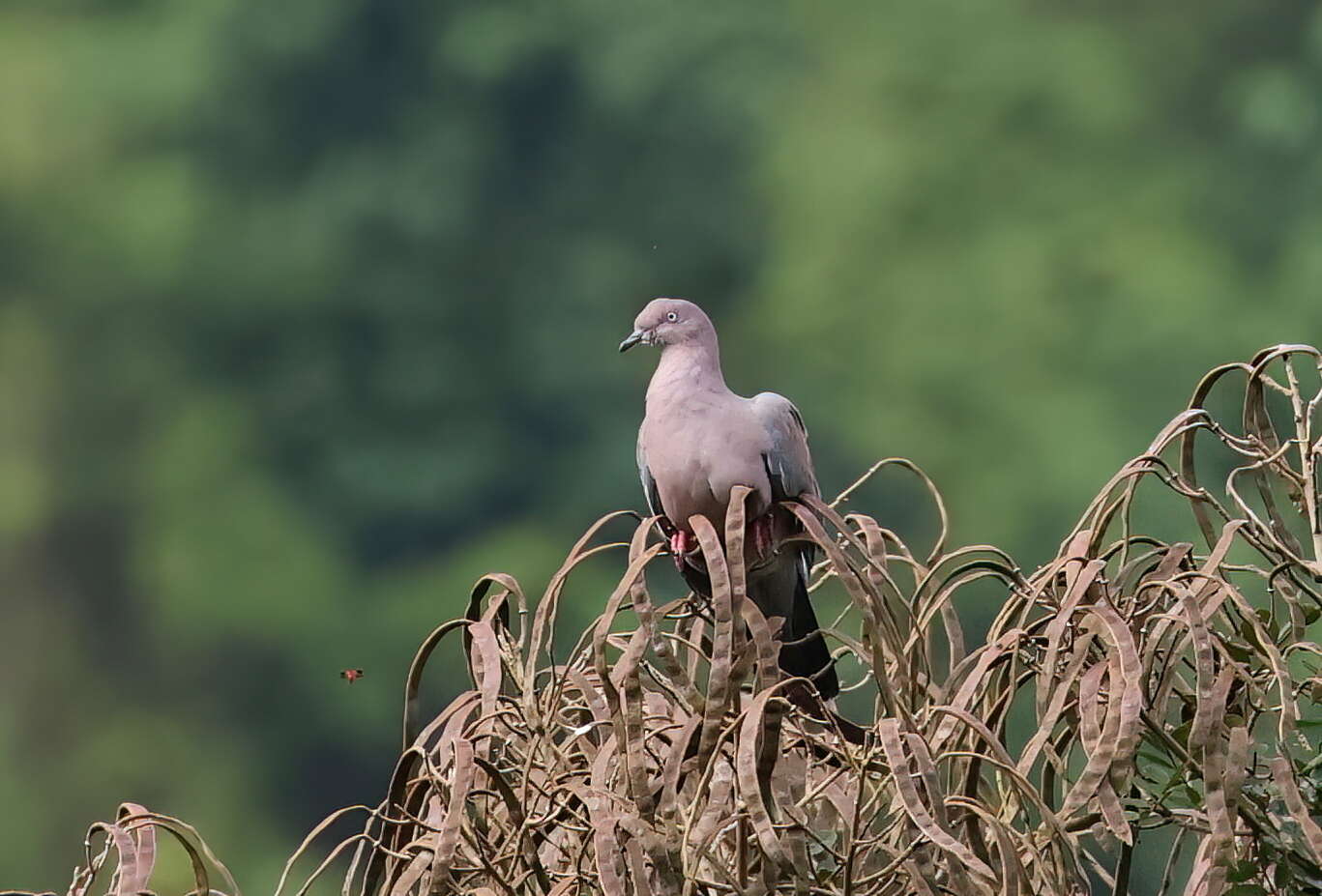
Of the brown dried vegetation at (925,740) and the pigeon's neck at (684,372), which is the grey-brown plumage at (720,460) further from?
the brown dried vegetation at (925,740)

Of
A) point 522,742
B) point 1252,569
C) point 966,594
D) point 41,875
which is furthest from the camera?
point 41,875

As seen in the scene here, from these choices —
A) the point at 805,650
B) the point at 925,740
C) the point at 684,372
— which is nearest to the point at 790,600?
the point at 805,650

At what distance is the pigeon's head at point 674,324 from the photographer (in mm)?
1194

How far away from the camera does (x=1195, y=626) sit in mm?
772

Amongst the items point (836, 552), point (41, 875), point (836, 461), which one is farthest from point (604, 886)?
point (41, 875)

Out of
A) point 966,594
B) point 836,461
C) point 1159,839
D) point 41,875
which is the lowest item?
point 1159,839

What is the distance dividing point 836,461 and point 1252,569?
2.83 metres

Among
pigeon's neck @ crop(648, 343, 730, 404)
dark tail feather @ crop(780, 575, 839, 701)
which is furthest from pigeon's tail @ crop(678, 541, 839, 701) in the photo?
pigeon's neck @ crop(648, 343, 730, 404)

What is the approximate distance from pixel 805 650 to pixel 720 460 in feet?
0.49

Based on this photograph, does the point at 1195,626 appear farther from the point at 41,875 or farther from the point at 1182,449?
the point at 41,875

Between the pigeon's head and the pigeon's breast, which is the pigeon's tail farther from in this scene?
the pigeon's head

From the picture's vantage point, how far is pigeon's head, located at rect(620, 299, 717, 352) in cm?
119

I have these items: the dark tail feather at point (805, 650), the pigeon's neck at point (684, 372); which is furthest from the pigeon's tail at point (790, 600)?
the pigeon's neck at point (684, 372)

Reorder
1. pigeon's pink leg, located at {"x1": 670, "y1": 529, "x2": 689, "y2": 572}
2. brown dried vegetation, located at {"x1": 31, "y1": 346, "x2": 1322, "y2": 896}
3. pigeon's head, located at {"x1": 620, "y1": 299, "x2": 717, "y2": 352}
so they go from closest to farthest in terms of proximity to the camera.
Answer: brown dried vegetation, located at {"x1": 31, "y1": 346, "x2": 1322, "y2": 896}, pigeon's pink leg, located at {"x1": 670, "y1": 529, "x2": 689, "y2": 572}, pigeon's head, located at {"x1": 620, "y1": 299, "x2": 717, "y2": 352}
